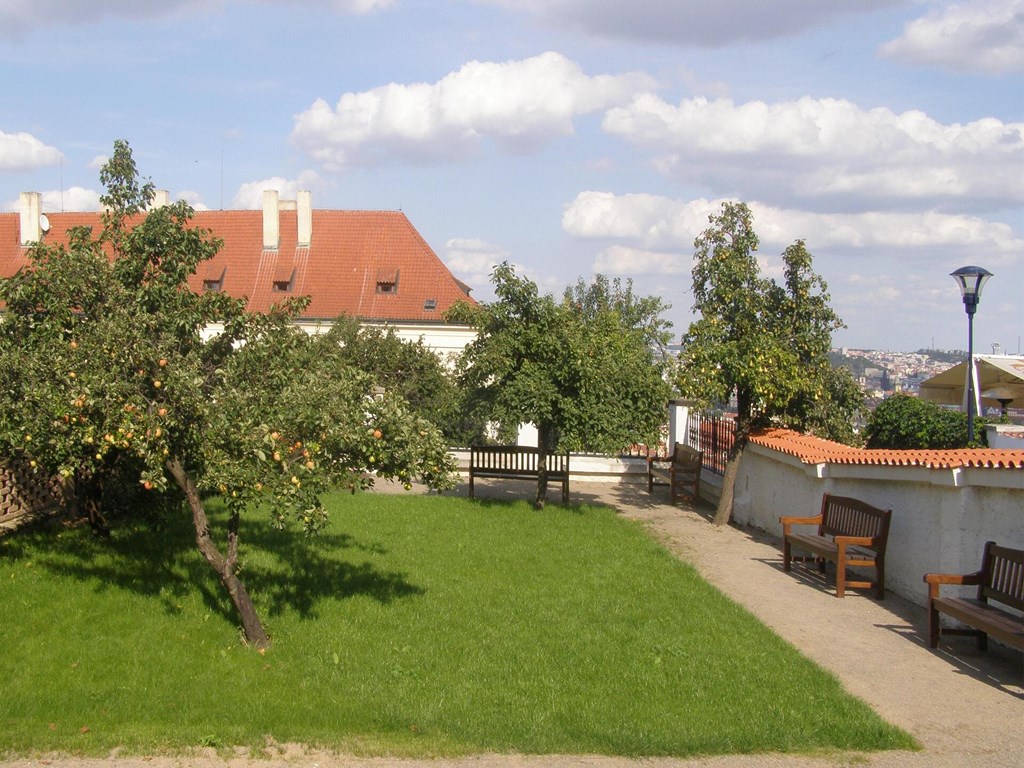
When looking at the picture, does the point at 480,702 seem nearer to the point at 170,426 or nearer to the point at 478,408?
the point at 170,426

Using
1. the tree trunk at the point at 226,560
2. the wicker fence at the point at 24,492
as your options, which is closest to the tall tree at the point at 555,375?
the wicker fence at the point at 24,492

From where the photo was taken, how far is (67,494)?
443 inches

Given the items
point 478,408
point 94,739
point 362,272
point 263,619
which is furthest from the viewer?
point 362,272

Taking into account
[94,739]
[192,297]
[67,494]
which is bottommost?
[94,739]

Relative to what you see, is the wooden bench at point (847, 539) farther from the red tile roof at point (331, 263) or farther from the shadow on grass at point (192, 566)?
the red tile roof at point (331, 263)

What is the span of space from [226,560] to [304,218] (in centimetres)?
3647

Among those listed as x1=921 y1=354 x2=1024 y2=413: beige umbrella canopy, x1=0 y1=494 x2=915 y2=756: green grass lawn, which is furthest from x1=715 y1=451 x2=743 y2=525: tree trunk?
x1=921 y1=354 x2=1024 y2=413: beige umbrella canopy

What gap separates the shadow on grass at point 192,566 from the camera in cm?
920

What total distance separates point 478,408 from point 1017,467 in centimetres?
850

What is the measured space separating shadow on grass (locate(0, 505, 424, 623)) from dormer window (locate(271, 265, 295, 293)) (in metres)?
30.2

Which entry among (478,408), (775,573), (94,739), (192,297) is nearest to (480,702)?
(94,739)

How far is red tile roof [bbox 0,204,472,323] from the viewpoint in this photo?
40750 millimetres

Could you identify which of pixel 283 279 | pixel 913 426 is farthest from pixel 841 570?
pixel 283 279

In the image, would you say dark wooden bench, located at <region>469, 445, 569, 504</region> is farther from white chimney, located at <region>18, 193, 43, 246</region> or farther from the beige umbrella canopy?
white chimney, located at <region>18, 193, 43, 246</region>
